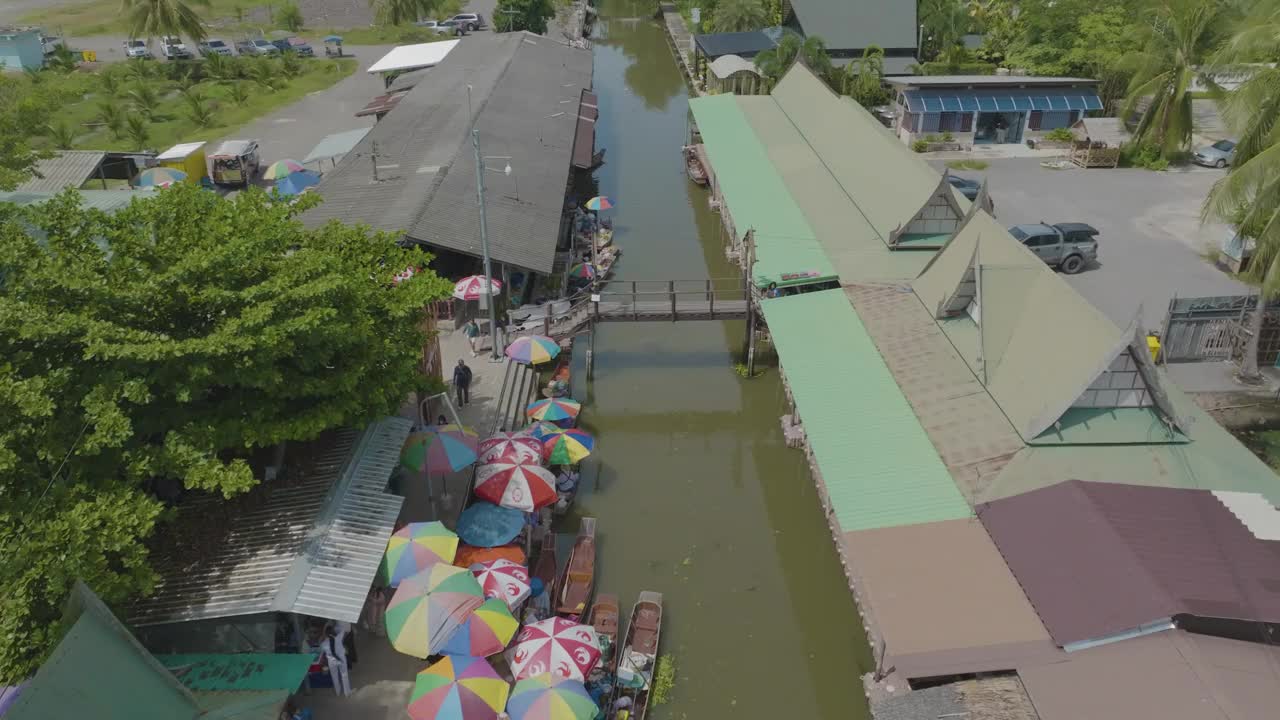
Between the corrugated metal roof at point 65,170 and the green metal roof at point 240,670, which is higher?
the corrugated metal roof at point 65,170

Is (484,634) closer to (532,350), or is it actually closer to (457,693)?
(457,693)

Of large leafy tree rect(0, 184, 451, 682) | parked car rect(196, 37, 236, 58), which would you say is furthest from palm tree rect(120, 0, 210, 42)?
large leafy tree rect(0, 184, 451, 682)

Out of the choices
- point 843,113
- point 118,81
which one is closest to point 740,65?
point 843,113

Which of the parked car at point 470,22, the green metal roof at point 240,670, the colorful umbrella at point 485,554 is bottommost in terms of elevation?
the colorful umbrella at point 485,554

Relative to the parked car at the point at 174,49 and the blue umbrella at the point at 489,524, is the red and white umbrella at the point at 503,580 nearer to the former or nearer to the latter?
the blue umbrella at the point at 489,524

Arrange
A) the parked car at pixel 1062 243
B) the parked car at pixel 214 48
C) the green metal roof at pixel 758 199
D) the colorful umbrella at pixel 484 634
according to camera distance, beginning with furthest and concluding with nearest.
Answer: the parked car at pixel 214 48 → the parked car at pixel 1062 243 → the green metal roof at pixel 758 199 → the colorful umbrella at pixel 484 634

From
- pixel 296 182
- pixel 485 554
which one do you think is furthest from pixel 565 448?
pixel 296 182

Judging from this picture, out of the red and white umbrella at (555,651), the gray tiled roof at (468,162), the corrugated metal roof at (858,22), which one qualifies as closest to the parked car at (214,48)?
the gray tiled roof at (468,162)

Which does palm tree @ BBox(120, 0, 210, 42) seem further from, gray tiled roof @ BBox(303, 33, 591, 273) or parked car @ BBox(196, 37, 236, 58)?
gray tiled roof @ BBox(303, 33, 591, 273)
